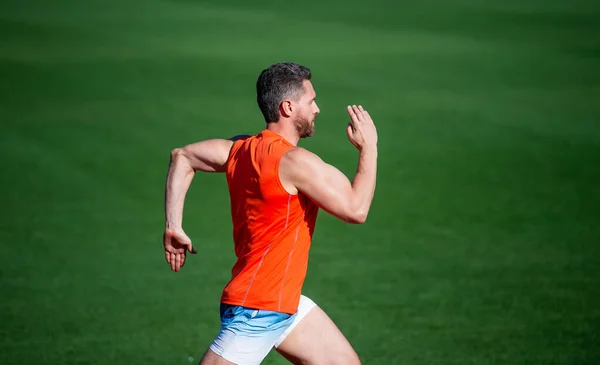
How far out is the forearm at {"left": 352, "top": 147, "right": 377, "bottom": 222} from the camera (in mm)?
4688

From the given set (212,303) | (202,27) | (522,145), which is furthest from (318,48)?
(212,303)

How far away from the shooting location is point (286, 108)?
16.3 feet

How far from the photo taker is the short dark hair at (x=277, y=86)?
4.96 metres

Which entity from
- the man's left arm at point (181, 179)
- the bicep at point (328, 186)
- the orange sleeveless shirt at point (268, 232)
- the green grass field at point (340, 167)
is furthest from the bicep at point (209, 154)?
the green grass field at point (340, 167)

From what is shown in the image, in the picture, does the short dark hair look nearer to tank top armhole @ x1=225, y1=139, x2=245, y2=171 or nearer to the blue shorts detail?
tank top armhole @ x1=225, y1=139, x2=245, y2=171

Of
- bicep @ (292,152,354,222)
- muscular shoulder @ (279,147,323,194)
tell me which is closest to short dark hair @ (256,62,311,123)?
muscular shoulder @ (279,147,323,194)

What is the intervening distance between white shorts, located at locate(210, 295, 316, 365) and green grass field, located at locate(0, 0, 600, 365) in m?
1.93

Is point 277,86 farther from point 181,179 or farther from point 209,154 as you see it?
point 181,179

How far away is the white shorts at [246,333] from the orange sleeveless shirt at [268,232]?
5cm

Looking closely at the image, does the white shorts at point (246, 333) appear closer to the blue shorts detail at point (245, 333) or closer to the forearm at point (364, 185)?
the blue shorts detail at point (245, 333)

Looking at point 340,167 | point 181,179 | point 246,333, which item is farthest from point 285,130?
point 340,167

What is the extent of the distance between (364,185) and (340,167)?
20.6ft

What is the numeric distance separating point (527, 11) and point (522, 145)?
6.03m

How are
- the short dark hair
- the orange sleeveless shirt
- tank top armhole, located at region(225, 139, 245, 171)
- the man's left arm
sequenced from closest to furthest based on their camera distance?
the orange sleeveless shirt
the short dark hair
tank top armhole, located at region(225, 139, 245, 171)
the man's left arm
